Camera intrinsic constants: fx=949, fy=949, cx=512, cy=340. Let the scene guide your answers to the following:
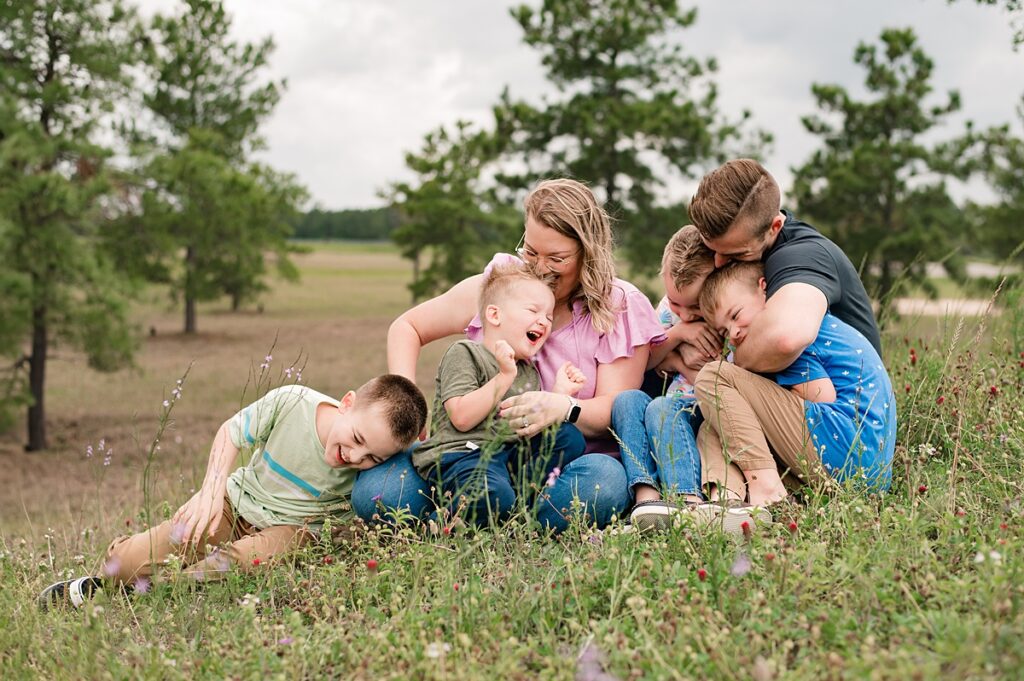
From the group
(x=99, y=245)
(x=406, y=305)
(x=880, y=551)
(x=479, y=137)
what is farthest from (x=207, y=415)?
(x=406, y=305)

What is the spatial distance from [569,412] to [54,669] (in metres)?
2.00

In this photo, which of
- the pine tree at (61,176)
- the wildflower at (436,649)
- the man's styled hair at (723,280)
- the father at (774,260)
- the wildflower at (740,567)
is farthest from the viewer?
the pine tree at (61,176)

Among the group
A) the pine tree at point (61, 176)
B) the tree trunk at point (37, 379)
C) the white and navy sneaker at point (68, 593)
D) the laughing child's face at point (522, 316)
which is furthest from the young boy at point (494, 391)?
the tree trunk at point (37, 379)

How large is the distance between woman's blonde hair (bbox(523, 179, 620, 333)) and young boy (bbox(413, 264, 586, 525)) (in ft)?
0.76

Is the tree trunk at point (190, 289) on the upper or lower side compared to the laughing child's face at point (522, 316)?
lower

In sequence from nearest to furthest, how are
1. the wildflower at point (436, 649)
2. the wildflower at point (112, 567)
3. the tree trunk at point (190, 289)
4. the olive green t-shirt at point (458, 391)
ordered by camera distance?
the wildflower at point (436, 649)
the wildflower at point (112, 567)
the olive green t-shirt at point (458, 391)
the tree trunk at point (190, 289)

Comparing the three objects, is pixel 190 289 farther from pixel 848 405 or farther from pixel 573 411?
pixel 848 405

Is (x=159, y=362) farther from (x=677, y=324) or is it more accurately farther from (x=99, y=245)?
(x=677, y=324)

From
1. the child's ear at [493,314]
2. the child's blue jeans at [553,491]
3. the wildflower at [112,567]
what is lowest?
the wildflower at [112,567]

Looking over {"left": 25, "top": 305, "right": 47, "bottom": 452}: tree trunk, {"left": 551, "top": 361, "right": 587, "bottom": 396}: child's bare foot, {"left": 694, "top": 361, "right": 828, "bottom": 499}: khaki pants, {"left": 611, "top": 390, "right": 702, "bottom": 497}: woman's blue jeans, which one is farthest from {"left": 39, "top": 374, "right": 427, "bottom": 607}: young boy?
{"left": 25, "top": 305, "right": 47, "bottom": 452}: tree trunk

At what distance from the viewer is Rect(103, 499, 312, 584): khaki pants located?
355 cm

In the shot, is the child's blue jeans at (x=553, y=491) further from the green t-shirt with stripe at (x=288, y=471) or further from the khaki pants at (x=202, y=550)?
the khaki pants at (x=202, y=550)

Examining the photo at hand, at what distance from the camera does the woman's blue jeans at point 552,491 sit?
12.2ft

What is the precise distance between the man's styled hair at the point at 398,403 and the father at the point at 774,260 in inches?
51.7
